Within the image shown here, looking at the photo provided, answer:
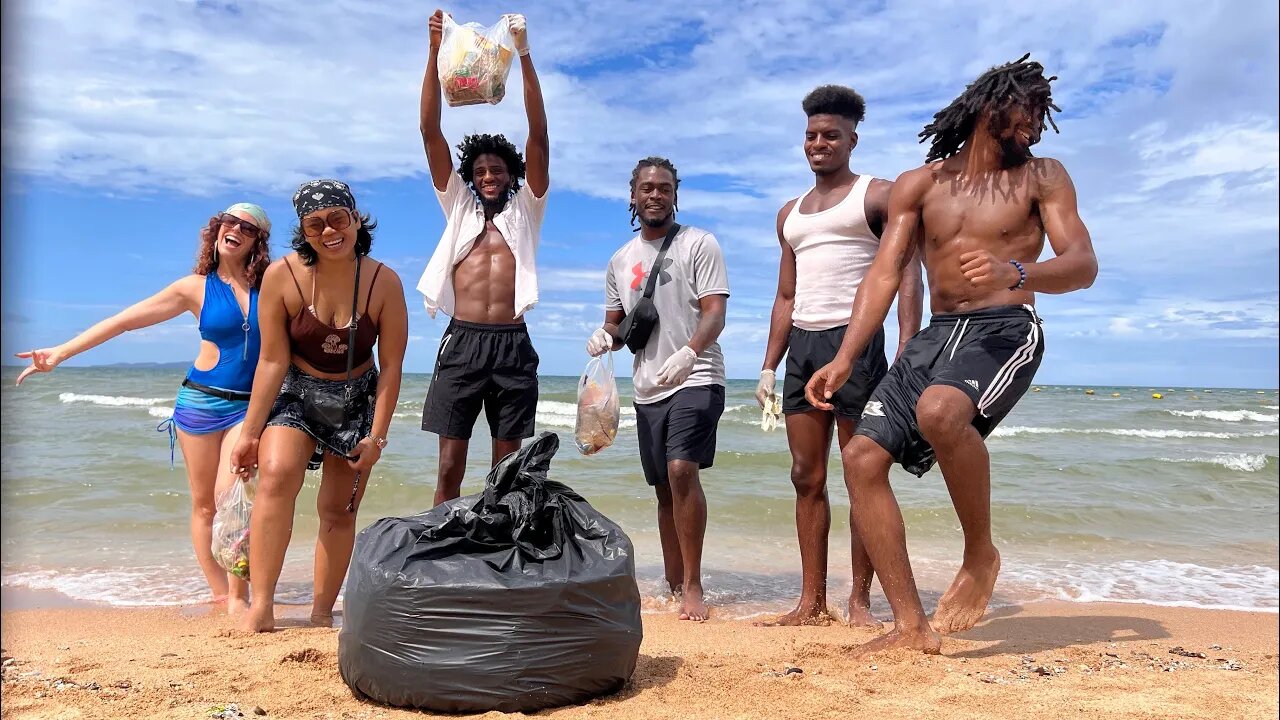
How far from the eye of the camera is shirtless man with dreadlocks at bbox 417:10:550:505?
14.0ft

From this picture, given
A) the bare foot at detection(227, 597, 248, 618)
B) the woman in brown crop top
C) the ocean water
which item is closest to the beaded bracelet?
the woman in brown crop top

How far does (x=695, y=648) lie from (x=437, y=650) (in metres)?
1.32

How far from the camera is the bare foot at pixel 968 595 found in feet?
10.9

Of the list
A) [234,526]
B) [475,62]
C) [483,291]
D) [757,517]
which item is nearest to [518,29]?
[475,62]

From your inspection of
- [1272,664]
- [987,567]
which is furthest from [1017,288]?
[1272,664]

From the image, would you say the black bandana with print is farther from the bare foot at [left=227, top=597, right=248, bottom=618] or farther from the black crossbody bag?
the bare foot at [left=227, top=597, right=248, bottom=618]

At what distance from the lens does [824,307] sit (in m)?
3.97

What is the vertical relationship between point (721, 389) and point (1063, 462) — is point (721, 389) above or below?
above

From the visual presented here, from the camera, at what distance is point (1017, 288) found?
2957mm

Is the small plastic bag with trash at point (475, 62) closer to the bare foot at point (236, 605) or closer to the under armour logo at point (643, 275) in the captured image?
the under armour logo at point (643, 275)

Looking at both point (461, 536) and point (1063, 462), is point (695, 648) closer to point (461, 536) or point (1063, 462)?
point (461, 536)

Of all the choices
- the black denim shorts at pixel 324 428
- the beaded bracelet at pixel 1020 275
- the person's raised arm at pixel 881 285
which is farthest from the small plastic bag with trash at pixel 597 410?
the beaded bracelet at pixel 1020 275

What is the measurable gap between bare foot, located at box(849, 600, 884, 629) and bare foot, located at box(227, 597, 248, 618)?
2751 millimetres

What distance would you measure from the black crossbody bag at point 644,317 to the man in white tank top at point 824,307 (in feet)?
1.97
